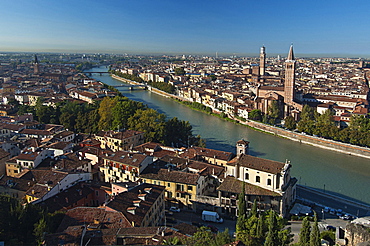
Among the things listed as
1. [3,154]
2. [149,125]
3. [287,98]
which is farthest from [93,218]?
[287,98]

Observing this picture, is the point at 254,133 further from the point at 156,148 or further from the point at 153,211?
the point at 153,211

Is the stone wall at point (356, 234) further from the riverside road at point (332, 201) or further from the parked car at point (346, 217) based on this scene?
the riverside road at point (332, 201)

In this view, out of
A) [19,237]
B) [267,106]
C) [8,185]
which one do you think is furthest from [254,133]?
[19,237]

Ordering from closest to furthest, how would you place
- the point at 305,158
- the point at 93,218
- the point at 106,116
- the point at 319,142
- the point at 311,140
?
1. the point at 93,218
2. the point at 305,158
3. the point at 319,142
4. the point at 311,140
5. the point at 106,116

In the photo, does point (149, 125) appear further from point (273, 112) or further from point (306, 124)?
point (273, 112)

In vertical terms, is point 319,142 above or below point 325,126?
below

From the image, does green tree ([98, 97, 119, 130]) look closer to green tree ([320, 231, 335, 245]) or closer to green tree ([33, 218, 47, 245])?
green tree ([33, 218, 47, 245])

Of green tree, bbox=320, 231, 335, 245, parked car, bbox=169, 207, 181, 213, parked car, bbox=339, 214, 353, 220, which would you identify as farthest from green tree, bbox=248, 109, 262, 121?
green tree, bbox=320, 231, 335, 245
